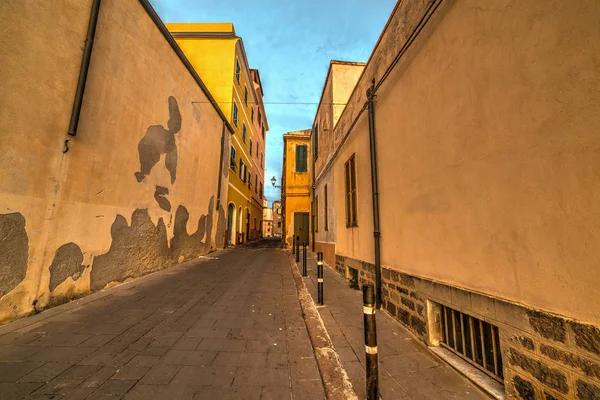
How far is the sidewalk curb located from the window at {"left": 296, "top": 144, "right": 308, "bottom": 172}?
46.4ft

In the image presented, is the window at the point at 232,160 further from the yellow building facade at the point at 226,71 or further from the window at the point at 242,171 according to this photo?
the window at the point at 242,171

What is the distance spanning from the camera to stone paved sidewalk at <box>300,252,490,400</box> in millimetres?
2271

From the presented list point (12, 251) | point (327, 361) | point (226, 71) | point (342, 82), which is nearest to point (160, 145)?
point (12, 251)

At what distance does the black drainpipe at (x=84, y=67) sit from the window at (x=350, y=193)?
5.88m

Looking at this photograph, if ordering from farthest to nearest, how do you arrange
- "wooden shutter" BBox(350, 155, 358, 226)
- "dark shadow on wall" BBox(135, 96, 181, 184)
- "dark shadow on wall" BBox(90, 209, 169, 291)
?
"dark shadow on wall" BBox(135, 96, 181, 184), "wooden shutter" BBox(350, 155, 358, 226), "dark shadow on wall" BBox(90, 209, 169, 291)

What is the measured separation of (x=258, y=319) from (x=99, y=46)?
6.32 meters

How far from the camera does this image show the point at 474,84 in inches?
104

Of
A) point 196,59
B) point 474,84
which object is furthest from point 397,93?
point 196,59

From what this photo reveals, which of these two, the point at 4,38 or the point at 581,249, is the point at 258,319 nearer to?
the point at 581,249

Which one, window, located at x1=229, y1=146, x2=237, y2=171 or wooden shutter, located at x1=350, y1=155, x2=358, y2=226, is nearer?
wooden shutter, located at x1=350, y1=155, x2=358, y2=226

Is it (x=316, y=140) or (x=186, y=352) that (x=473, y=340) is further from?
(x=316, y=140)

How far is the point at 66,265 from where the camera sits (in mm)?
4629

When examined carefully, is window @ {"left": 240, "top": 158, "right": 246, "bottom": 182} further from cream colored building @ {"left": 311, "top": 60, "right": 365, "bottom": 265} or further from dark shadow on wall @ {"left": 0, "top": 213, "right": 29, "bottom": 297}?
dark shadow on wall @ {"left": 0, "top": 213, "right": 29, "bottom": 297}

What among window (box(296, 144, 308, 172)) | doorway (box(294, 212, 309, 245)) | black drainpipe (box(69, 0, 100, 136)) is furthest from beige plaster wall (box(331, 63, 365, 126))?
Answer: doorway (box(294, 212, 309, 245))
